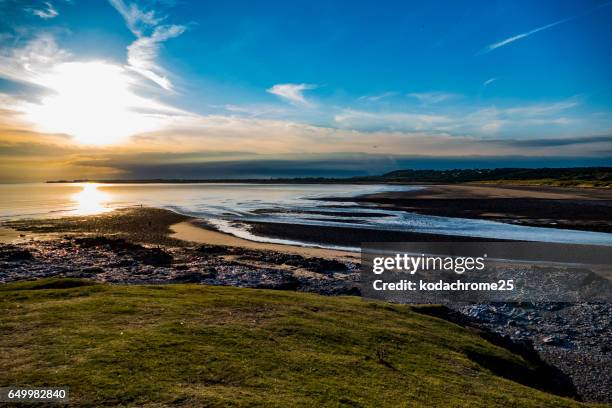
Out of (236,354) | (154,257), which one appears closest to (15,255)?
(154,257)

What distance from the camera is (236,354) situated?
11.2 meters

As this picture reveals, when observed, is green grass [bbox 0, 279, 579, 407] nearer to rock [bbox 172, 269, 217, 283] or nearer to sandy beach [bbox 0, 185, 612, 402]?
sandy beach [bbox 0, 185, 612, 402]

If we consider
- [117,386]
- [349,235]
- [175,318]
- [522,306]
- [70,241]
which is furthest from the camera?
[349,235]

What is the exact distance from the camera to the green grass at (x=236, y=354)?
9109 millimetres

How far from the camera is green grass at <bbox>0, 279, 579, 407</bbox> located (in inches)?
359

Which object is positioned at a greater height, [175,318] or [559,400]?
[175,318]

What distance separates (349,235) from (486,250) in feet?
51.7

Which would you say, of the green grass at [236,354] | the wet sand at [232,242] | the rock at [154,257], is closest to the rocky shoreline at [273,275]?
the rock at [154,257]

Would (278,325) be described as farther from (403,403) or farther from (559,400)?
(559,400)

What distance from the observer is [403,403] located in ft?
30.8

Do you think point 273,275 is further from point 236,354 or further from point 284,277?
point 236,354

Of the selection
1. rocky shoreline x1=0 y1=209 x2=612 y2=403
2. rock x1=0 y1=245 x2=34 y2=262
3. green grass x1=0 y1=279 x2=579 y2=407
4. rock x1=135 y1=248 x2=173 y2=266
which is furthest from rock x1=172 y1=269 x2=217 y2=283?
rock x1=0 y1=245 x2=34 y2=262

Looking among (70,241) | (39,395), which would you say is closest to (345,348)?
(39,395)

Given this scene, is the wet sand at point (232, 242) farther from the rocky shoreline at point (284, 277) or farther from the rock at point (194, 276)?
the rock at point (194, 276)
